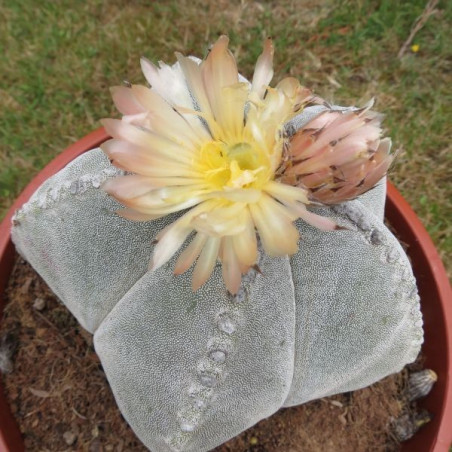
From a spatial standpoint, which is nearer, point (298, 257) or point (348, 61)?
point (298, 257)

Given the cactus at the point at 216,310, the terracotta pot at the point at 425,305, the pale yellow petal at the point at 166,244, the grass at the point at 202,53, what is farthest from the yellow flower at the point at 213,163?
the grass at the point at 202,53

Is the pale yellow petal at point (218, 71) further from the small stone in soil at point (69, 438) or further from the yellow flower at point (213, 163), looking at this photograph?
the small stone in soil at point (69, 438)

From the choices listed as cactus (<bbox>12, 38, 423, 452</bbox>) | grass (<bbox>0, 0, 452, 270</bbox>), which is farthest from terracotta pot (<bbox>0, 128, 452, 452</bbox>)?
grass (<bbox>0, 0, 452, 270</bbox>)

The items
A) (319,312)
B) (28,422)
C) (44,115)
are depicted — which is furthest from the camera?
(44,115)

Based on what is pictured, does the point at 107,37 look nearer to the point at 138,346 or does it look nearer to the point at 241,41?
the point at 241,41

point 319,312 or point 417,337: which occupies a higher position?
point 319,312

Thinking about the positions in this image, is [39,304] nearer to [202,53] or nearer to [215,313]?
[215,313]

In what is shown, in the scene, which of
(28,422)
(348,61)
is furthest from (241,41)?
(28,422)
